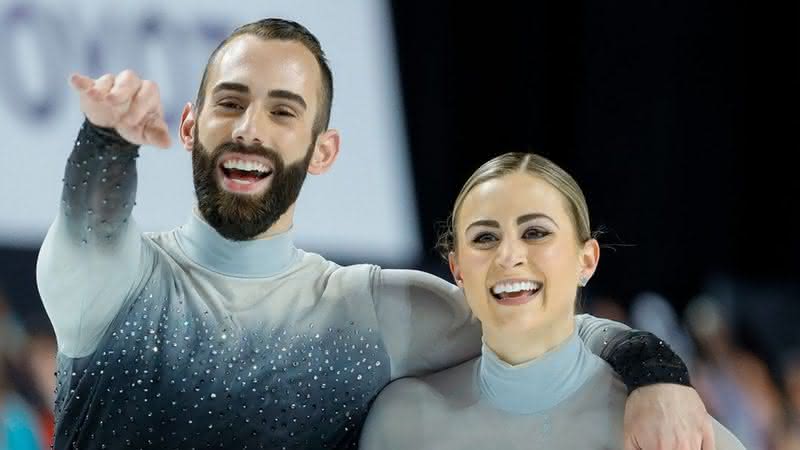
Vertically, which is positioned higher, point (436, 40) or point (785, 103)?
point (436, 40)

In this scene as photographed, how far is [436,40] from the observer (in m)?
3.82

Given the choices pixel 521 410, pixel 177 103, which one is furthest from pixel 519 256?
pixel 177 103

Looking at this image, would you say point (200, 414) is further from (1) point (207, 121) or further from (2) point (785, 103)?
(2) point (785, 103)

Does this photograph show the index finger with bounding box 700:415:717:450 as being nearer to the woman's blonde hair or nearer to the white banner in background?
the woman's blonde hair

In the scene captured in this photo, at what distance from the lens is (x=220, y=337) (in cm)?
206

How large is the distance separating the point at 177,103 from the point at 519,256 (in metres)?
1.75

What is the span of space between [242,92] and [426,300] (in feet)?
1.74

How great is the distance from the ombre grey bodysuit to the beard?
40 mm

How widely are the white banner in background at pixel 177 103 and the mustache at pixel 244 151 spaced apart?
128cm

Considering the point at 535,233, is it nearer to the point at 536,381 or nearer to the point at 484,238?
the point at 484,238

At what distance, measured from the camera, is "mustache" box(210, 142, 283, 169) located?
2016 mm

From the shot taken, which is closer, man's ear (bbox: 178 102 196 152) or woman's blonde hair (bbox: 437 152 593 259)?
woman's blonde hair (bbox: 437 152 593 259)

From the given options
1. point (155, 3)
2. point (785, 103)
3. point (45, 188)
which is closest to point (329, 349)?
point (45, 188)

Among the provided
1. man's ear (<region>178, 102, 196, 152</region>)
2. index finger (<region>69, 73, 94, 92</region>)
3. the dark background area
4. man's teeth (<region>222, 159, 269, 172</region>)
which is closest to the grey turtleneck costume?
man's teeth (<region>222, 159, 269, 172</region>)
